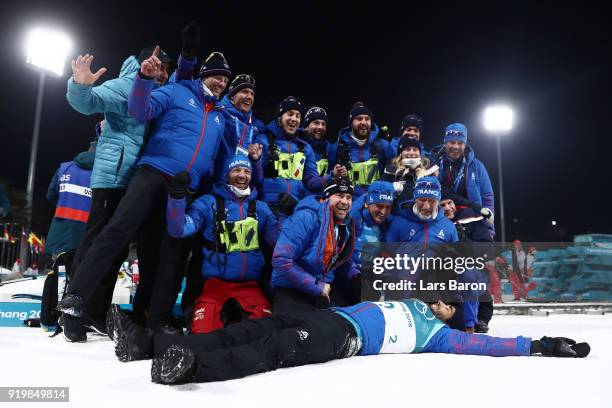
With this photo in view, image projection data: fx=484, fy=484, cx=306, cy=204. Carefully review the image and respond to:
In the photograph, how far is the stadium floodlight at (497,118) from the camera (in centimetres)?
2081

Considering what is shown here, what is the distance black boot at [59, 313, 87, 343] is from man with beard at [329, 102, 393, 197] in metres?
2.85

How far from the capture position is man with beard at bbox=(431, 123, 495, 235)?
16.8 ft

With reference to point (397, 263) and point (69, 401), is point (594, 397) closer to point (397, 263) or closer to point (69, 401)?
point (69, 401)

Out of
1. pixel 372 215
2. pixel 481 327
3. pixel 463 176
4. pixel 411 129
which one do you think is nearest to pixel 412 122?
pixel 411 129

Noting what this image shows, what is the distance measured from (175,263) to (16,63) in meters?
30.2

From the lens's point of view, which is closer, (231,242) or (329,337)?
(329,337)

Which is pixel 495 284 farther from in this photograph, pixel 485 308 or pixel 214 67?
pixel 214 67

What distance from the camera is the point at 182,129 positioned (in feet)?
11.4

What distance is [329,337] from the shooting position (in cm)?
257

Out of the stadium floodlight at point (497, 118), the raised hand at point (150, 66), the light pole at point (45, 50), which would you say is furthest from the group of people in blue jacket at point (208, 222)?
the stadium floodlight at point (497, 118)

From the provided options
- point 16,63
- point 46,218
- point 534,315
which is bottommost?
point 534,315

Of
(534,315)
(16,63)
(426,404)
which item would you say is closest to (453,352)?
(426,404)

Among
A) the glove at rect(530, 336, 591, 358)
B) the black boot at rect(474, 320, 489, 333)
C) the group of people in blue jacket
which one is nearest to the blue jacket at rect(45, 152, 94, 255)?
the group of people in blue jacket

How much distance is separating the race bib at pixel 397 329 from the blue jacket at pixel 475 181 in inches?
100
